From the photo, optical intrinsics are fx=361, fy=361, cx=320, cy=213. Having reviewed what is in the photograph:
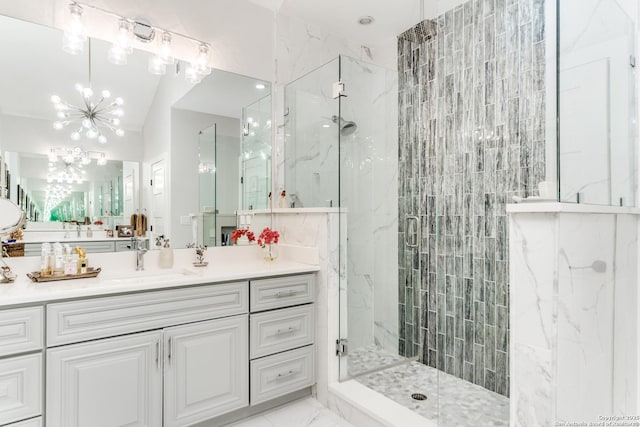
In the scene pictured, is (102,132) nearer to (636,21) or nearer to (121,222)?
(121,222)

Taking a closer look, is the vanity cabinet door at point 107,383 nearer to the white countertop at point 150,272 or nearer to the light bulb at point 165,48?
the white countertop at point 150,272

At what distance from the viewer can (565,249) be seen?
124cm

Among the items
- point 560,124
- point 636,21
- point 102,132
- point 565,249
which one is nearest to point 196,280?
point 102,132

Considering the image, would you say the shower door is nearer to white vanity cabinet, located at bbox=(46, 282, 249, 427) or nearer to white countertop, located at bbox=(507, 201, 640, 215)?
white vanity cabinet, located at bbox=(46, 282, 249, 427)

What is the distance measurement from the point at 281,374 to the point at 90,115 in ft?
6.25

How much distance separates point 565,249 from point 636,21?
4.30 ft

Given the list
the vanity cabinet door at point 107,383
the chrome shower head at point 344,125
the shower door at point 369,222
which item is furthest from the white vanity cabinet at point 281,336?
the chrome shower head at point 344,125

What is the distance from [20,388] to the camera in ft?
4.76

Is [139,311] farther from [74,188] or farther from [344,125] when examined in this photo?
[344,125]

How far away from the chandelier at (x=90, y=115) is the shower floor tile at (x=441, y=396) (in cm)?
223

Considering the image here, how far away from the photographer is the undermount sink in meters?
→ 1.99

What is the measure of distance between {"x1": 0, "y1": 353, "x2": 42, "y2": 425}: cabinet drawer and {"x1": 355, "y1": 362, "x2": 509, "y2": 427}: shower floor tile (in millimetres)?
1695

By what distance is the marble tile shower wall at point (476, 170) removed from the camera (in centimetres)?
211

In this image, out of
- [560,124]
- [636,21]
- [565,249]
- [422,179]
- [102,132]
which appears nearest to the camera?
[565,249]
